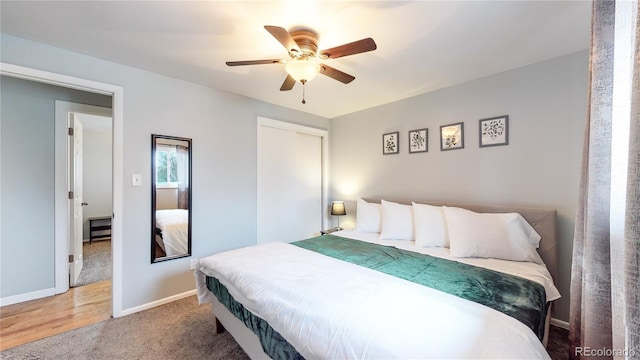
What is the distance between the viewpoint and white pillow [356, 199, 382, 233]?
304 cm

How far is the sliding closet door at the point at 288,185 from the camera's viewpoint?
3451 millimetres

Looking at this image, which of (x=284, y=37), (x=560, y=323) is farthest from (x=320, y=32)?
(x=560, y=323)

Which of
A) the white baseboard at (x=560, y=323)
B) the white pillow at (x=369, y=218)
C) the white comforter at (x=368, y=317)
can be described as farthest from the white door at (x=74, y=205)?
the white baseboard at (x=560, y=323)

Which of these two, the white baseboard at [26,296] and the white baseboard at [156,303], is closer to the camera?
the white baseboard at [156,303]

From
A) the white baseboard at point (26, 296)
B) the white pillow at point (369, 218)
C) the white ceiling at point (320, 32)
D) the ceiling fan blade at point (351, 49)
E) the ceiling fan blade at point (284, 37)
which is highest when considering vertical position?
the white ceiling at point (320, 32)

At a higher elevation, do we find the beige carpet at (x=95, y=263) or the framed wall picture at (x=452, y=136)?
the framed wall picture at (x=452, y=136)

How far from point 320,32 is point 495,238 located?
216cm

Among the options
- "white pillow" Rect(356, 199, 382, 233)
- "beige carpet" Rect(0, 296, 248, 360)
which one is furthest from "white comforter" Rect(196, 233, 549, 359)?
"white pillow" Rect(356, 199, 382, 233)

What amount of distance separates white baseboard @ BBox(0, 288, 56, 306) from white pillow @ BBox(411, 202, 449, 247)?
156 inches

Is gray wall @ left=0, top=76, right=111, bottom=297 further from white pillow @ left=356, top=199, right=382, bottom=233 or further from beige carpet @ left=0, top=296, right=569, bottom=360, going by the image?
white pillow @ left=356, top=199, right=382, bottom=233

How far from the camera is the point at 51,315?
7.47ft

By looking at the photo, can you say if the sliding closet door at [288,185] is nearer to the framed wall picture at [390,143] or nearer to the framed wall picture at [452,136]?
Result: the framed wall picture at [390,143]

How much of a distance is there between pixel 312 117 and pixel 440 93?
1.90 metres

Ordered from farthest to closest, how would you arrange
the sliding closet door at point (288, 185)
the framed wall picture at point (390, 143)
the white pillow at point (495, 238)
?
the sliding closet door at point (288, 185) < the framed wall picture at point (390, 143) < the white pillow at point (495, 238)
